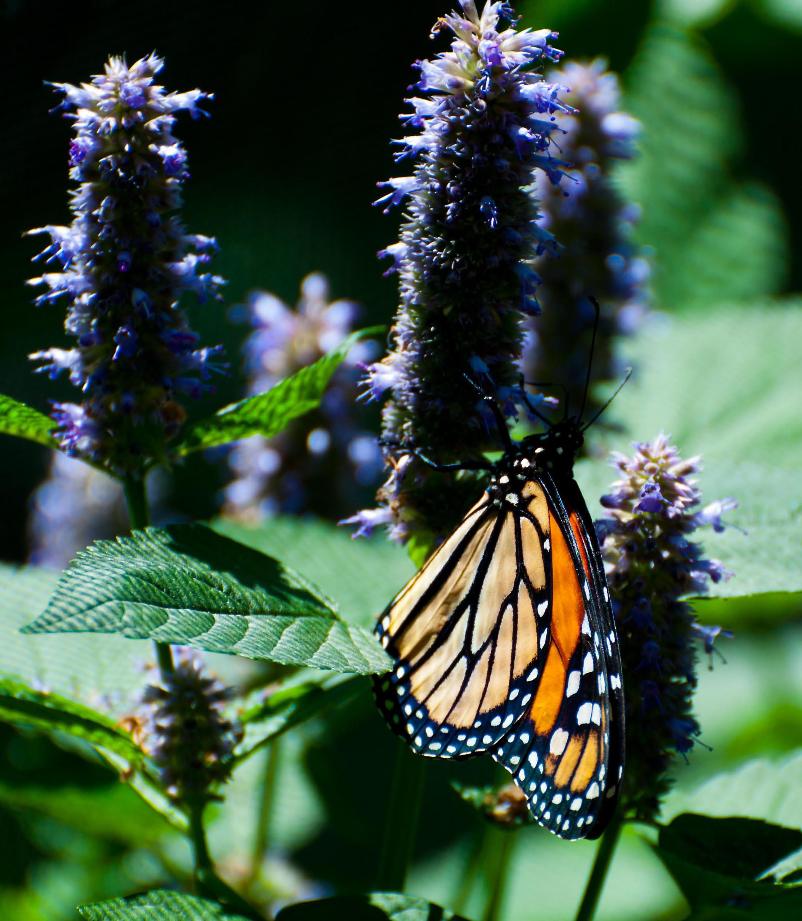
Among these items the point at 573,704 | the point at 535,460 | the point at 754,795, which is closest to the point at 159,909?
the point at 573,704

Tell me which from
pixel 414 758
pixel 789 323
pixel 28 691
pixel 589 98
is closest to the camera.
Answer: pixel 28 691

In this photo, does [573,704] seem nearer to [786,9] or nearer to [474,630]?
[474,630]

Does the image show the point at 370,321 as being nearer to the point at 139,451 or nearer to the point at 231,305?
the point at 231,305

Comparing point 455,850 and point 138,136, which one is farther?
point 455,850

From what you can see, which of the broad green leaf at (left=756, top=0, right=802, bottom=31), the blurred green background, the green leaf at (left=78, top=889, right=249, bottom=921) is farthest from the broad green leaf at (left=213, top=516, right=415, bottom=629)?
the broad green leaf at (left=756, top=0, right=802, bottom=31)

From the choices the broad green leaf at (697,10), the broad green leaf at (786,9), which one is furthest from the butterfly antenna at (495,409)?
the broad green leaf at (786,9)

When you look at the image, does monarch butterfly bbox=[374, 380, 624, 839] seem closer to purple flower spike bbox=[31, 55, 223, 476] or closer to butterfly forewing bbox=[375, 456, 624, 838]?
butterfly forewing bbox=[375, 456, 624, 838]

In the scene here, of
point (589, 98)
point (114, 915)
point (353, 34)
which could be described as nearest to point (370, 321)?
point (353, 34)
